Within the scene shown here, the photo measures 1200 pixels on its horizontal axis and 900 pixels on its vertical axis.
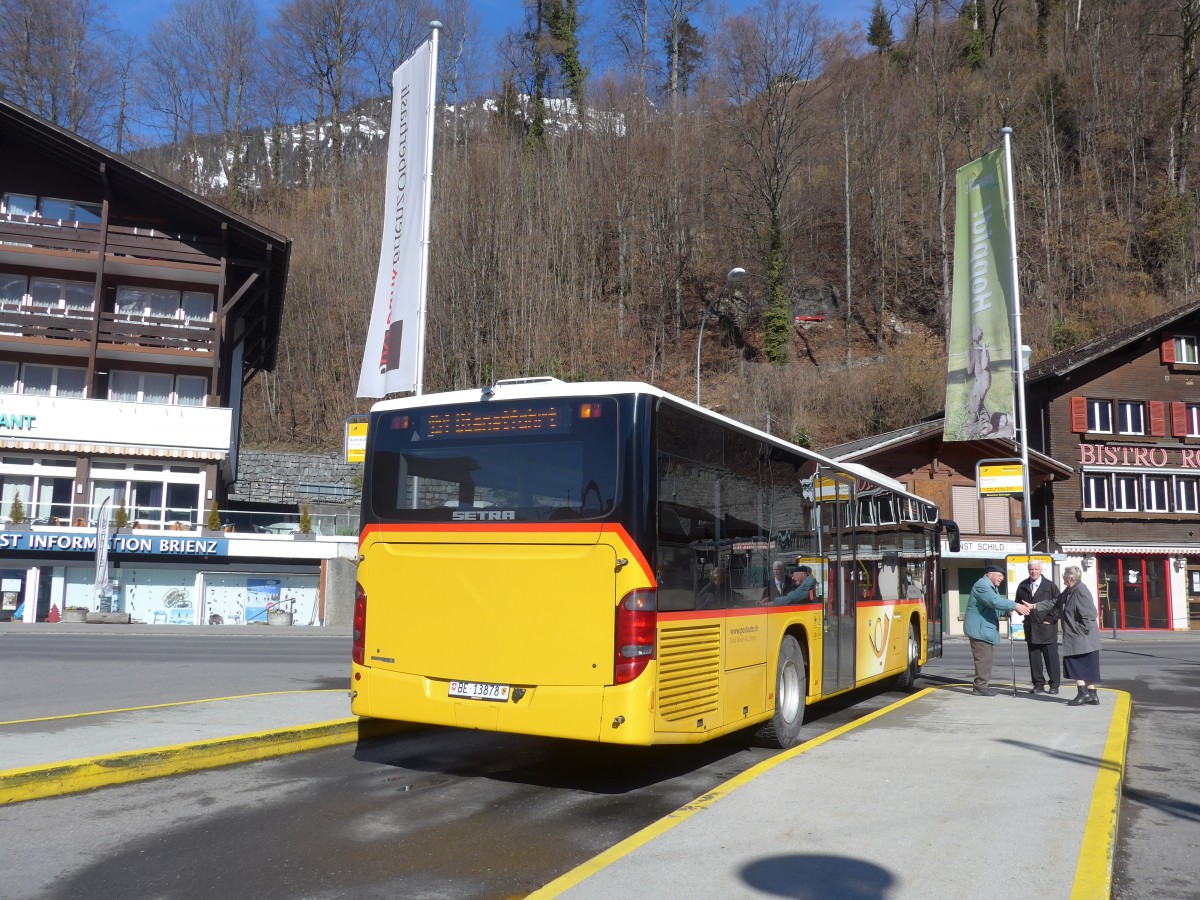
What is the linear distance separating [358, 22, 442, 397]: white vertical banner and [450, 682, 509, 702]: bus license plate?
7.31 m

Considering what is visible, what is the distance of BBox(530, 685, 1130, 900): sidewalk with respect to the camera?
4699 mm

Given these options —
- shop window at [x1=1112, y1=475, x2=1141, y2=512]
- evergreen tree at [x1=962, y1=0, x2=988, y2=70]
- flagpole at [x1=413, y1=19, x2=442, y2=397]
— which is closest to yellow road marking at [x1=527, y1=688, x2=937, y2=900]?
flagpole at [x1=413, y1=19, x2=442, y2=397]

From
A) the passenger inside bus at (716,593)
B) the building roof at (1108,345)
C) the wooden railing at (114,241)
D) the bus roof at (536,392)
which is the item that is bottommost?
the passenger inside bus at (716,593)

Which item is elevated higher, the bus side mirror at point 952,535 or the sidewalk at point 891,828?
the bus side mirror at point 952,535

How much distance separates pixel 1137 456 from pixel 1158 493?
1801 mm

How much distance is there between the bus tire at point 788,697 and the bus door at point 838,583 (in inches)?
30.3

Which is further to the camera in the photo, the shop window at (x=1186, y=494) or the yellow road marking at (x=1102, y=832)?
the shop window at (x=1186, y=494)

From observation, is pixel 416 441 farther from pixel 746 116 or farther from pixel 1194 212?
pixel 1194 212

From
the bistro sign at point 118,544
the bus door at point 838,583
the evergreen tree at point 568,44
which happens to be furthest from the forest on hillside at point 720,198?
the bus door at point 838,583

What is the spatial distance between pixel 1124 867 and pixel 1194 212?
5997cm

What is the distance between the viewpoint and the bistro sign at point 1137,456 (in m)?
43.8

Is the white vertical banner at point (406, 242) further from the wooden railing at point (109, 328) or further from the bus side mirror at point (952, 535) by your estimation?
the wooden railing at point (109, 328)

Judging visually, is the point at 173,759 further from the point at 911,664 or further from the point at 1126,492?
the point at 1126,492

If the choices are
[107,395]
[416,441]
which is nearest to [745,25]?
[107,395]
